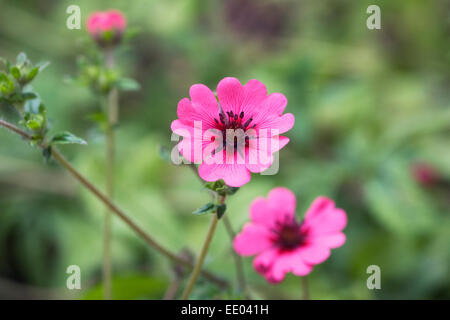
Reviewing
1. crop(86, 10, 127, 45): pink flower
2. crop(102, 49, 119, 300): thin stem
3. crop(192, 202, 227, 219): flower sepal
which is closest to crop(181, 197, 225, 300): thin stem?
crop(192, 202, 227, 219): flower sepal

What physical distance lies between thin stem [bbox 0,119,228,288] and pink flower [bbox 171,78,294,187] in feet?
0.91

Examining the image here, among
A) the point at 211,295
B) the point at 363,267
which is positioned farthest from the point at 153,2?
the point at 211,295

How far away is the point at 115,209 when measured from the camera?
1104mm

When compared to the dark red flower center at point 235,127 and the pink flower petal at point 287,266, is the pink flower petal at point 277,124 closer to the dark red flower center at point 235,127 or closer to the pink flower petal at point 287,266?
the dark red flower center at point 235,127

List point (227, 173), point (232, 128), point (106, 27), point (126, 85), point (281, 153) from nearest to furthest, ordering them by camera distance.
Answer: point (227, 173), point (232, 128), point (126, 85), point (106, 27), point (281, 153)

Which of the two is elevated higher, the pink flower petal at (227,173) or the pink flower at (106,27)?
the pink flower at (106,27)

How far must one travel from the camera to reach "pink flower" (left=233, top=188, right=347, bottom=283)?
3.53 ft

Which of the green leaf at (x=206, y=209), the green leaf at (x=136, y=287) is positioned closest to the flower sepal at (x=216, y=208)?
the green leaf at (x=206, y=209)

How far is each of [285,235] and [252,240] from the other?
84 mm

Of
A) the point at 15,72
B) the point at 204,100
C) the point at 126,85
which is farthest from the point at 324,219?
the point at 15,72

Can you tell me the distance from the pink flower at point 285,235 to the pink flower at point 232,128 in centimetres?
26

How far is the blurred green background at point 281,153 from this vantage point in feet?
5.71

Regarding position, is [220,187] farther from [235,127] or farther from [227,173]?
[235,127]
